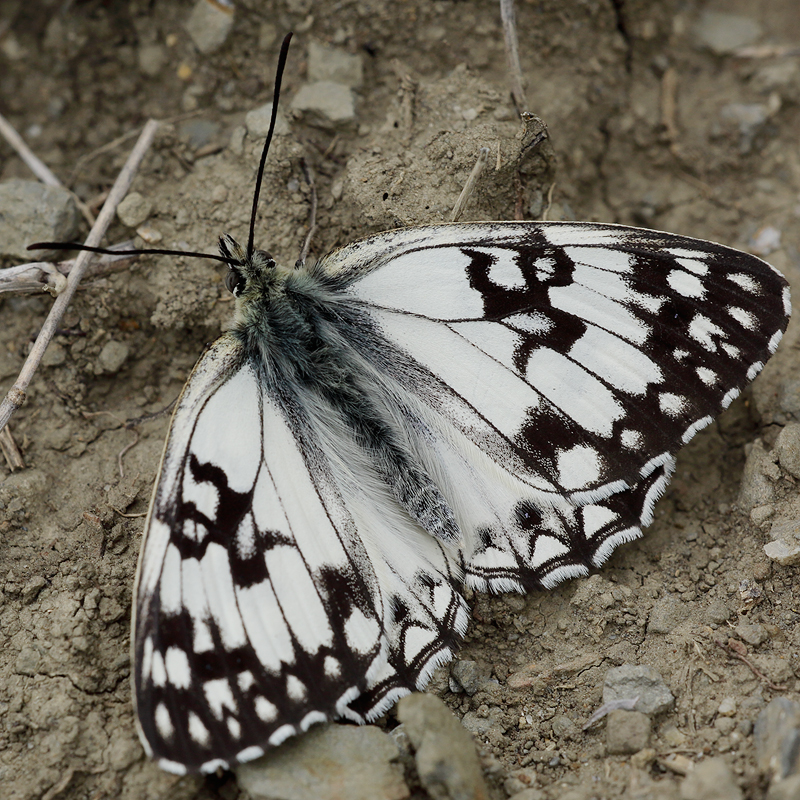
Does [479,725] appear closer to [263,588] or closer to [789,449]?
[263,588]

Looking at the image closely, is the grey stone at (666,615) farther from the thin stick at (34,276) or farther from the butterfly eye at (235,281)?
the thin stick at (34,276)

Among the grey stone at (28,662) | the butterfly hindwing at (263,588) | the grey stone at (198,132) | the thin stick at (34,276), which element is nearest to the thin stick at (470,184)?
the butterfly hindwing at (263,588)

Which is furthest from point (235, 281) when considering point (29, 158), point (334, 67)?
point (29, 158)

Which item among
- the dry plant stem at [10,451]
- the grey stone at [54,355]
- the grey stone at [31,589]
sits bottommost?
the grey stone at [31,589]

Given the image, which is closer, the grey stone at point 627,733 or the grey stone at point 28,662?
the grey stone at point 627,733

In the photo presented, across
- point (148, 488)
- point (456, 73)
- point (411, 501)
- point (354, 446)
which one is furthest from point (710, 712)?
point (456, 73)

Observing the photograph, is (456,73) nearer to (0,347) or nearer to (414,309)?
(414,309)

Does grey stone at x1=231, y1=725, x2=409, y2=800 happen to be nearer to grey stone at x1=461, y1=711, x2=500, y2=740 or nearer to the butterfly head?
grey stone at x1=461, y1=711, x2=500, y2=740

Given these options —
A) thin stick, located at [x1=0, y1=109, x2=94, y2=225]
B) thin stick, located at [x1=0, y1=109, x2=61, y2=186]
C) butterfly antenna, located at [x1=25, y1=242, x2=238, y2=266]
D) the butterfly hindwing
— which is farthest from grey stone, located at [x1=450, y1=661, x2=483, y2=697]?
thin stick, located at [x1=0, y1=109, x2=61, y2=186]
